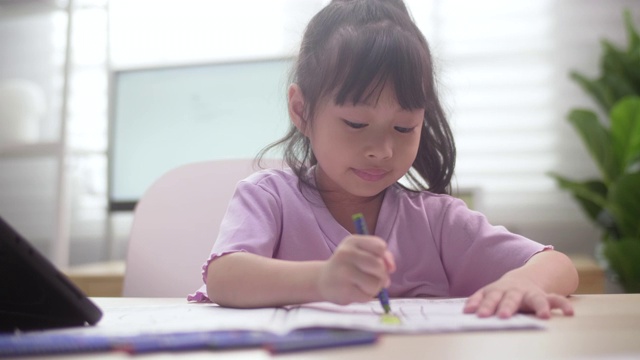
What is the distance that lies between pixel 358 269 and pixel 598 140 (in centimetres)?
184

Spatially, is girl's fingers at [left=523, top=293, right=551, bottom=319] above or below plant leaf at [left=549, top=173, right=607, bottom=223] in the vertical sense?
above

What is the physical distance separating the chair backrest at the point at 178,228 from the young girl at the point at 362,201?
0.57 ft

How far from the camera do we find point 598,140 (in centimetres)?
210

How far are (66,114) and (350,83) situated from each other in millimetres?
1450

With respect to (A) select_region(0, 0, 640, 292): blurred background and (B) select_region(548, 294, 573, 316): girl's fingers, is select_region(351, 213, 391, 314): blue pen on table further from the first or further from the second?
(A) select_region(0, 0, 640, 292): blurred background

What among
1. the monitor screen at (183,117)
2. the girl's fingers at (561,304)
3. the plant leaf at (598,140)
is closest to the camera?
the girl's fingers at (561,304)

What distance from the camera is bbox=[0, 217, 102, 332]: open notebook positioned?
1.59 ft

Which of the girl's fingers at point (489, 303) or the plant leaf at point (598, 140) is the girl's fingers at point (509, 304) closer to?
the girl's fingers at point (489, 303)

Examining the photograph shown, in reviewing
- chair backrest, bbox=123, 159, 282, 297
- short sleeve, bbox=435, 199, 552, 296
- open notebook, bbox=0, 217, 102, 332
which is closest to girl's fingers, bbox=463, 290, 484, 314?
short sleeve, bbox=435, 199, 552, 296

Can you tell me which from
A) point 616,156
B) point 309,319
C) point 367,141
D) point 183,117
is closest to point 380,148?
point 367,141

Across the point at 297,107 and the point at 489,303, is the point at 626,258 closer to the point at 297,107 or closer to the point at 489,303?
the point at 297,107

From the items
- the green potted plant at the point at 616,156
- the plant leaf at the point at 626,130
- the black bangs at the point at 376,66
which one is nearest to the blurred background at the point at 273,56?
the green potted plant at the point at 616,156

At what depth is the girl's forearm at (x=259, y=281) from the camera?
616 mm

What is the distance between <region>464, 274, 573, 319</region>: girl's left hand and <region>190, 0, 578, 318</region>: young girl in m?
0.02
